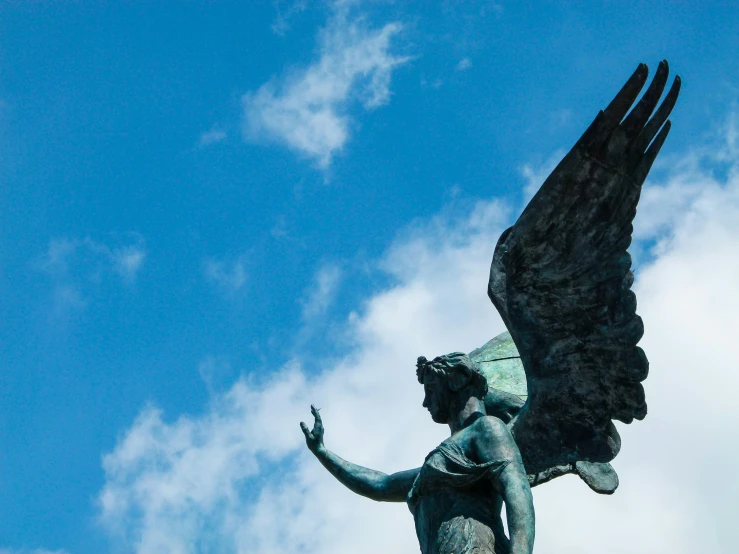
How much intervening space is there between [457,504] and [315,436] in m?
1.81

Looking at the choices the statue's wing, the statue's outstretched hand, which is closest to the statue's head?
the statue's wing

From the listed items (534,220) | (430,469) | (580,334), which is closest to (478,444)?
(430,469)

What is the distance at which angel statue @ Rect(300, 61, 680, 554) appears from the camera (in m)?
7.46

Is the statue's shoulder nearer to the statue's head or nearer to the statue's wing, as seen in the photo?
the statue's head

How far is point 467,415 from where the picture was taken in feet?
26.4

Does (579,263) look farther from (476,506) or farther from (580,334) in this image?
(476,506)

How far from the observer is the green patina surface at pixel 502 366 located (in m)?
9.45

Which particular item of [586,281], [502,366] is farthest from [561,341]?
[502,366]

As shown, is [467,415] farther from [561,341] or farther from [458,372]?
[561,341]

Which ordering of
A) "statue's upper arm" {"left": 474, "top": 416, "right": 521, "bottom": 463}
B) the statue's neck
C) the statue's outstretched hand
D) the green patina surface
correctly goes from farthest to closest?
the green patina surface < the statue's outstretched hand < the statue's neck < "statue's upper arm" {"left": 474, "top": 416, "right": 521, "bottom": 463}

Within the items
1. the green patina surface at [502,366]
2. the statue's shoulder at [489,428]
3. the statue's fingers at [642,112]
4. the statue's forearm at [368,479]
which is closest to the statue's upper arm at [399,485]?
the statue's forearm at [368,479]

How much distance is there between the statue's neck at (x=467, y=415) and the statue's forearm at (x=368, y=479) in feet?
1.51

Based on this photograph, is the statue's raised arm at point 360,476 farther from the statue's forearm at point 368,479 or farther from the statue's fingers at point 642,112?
the statue's fingers at point 642,112

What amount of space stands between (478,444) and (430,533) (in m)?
0.67
